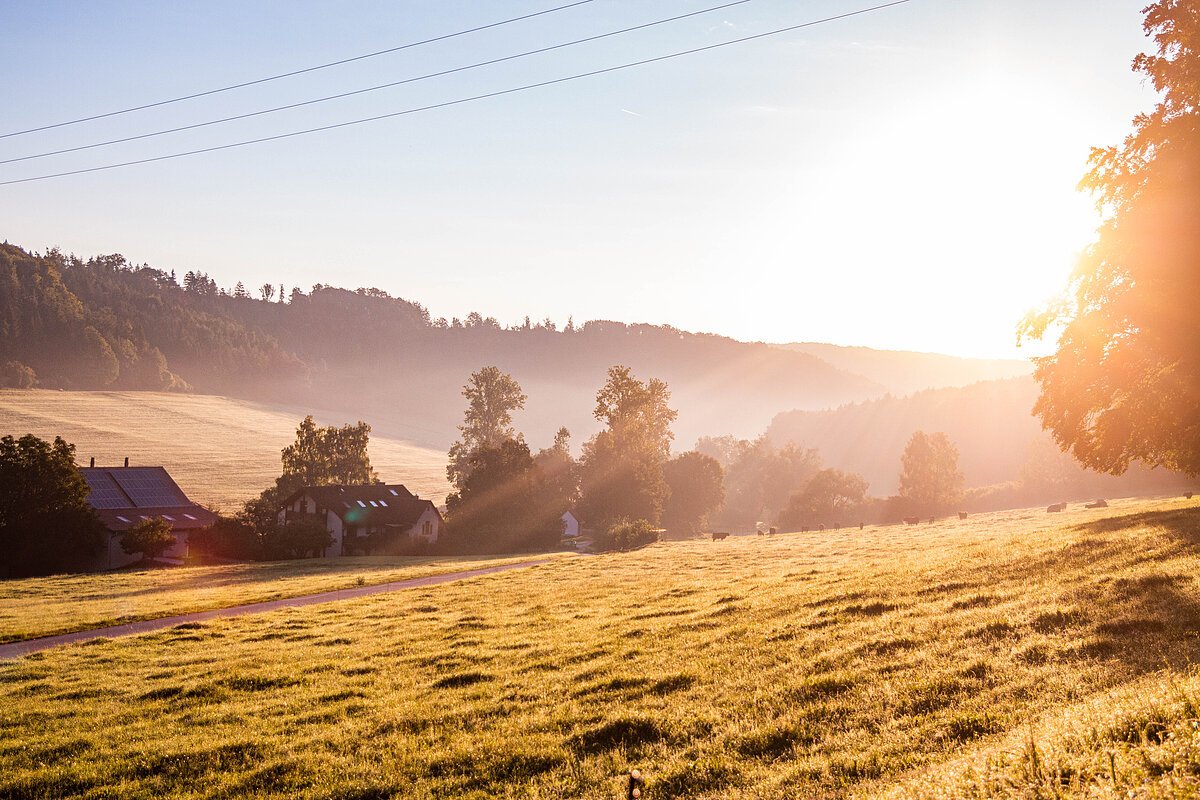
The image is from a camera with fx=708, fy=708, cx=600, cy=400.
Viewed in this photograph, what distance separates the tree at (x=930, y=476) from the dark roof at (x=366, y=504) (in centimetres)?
7586

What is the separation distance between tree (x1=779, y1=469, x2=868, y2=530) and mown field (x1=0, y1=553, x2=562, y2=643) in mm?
65063

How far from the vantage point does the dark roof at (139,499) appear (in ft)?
277

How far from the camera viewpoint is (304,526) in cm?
8319

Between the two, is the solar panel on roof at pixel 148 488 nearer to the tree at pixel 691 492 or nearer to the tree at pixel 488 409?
the tree at pixel 488 409

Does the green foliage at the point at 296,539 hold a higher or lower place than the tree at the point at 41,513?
lower

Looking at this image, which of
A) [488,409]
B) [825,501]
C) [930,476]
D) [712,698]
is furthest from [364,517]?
[712,698]

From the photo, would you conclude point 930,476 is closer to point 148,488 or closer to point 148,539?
point 148,539

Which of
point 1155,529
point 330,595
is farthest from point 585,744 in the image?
point 330,595

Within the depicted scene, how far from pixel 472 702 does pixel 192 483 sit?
403ft

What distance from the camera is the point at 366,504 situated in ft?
319

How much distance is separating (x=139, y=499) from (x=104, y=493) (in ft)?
12.8

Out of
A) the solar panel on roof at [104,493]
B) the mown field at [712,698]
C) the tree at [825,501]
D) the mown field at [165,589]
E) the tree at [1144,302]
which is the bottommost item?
the tree at [825,501]

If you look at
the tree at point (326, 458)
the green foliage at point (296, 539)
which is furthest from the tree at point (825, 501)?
the green foliage at point (296, 539)

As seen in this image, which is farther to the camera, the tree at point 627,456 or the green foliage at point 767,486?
the green foliage at point 767,486
